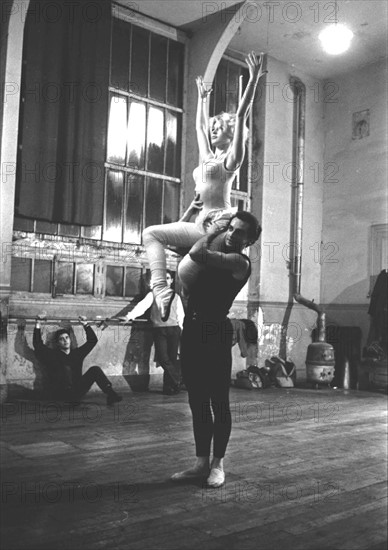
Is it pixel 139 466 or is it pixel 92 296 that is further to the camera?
pixel 92 296

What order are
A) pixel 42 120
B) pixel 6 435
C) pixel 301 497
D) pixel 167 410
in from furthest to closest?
pixel 42 120, pixel 167 410, pixel 6 435, pixel 301 497

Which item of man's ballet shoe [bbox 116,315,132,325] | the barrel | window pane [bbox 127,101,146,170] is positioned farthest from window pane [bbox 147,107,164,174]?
the barrel

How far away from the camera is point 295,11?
719 cm

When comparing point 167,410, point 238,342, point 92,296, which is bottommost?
point 167,410

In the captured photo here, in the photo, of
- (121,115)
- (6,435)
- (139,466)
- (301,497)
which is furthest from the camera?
(121,115)

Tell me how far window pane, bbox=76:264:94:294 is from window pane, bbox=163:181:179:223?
1331 mm

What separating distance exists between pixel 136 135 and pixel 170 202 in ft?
3.10

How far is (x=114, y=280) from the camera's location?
22.0ft

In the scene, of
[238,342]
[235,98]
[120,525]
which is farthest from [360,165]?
[120,525]

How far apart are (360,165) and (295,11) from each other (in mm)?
2425

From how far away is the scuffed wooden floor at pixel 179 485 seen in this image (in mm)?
2240

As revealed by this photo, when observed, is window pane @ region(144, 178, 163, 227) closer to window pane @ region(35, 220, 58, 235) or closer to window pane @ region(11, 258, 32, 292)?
window pane @ region(35, 220, 58, 235)

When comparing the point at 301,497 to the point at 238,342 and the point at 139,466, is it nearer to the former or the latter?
the point at 139,466

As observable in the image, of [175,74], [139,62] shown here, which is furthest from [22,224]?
[175,74]
